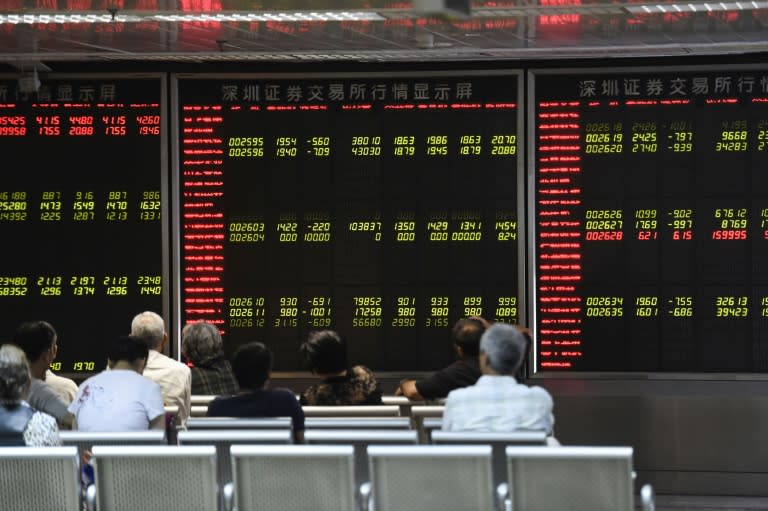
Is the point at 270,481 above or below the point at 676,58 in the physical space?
below

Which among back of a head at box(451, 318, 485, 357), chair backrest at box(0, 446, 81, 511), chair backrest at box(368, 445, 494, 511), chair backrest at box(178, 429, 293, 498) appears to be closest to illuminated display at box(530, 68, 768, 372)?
back of a head at box(451, 318, 485, 357)

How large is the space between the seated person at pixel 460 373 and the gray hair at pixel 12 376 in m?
2.29

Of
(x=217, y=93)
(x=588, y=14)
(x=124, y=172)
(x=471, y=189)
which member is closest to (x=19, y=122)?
(x=124, y=172)

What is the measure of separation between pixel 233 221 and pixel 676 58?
3.35 m

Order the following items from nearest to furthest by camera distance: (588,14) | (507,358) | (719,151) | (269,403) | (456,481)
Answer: (456,481) < (507,358) < (269,403) < (588,14) < (719,151)

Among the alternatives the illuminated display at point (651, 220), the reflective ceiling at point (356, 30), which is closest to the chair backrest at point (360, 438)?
the reflective ceiling at point (356, 30)

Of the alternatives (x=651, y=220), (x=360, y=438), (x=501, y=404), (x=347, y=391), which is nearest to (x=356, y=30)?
(x=347, y=391)

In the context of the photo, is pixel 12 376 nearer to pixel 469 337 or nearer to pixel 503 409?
pixel 503 409

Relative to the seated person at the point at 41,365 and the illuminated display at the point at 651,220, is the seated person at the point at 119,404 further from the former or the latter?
the illuminated display at the point at 651,220

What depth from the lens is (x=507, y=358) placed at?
5.14 meters

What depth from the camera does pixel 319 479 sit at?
4578 mm

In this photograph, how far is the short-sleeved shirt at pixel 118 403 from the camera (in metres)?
5.66

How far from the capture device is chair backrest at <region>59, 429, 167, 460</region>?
16.4 feet

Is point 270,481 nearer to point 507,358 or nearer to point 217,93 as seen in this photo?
point 507,358
